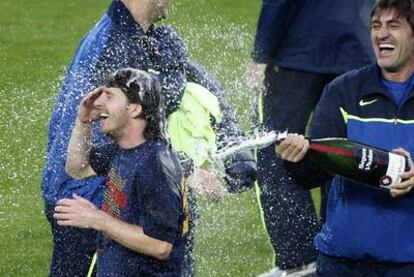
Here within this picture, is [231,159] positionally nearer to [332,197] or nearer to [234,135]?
[234,135]

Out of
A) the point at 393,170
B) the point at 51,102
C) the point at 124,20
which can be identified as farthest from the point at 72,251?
the point at 51,102

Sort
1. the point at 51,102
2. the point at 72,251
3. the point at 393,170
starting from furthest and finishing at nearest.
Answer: the point at 51,102
the point at 72,251
the point at 393,170

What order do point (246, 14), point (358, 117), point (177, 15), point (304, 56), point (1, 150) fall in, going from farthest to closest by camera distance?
point (246, 14), point (177, 15), point (1, 150), point (304, 56), point (358, 117)

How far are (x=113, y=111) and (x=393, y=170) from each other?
118 centimetres

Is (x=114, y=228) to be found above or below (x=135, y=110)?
below

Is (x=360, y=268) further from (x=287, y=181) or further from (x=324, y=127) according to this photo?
(x=287, y=181)

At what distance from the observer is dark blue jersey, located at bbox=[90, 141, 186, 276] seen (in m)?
5.68

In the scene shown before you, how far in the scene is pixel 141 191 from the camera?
5723 millimetres

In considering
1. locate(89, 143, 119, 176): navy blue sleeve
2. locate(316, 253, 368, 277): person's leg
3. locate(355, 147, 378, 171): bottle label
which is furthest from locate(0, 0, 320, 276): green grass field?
locate(355, 147, 378, 171): bottle label

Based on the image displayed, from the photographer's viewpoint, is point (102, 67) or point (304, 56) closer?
point (102, 67)

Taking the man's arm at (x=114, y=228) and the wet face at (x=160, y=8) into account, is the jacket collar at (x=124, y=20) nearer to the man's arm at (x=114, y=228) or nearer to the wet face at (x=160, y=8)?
the wet face at (x=160, y=8)

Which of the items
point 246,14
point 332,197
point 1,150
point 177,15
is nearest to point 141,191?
point 332,197

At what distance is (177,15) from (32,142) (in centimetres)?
357

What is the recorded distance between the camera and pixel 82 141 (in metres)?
6.05
